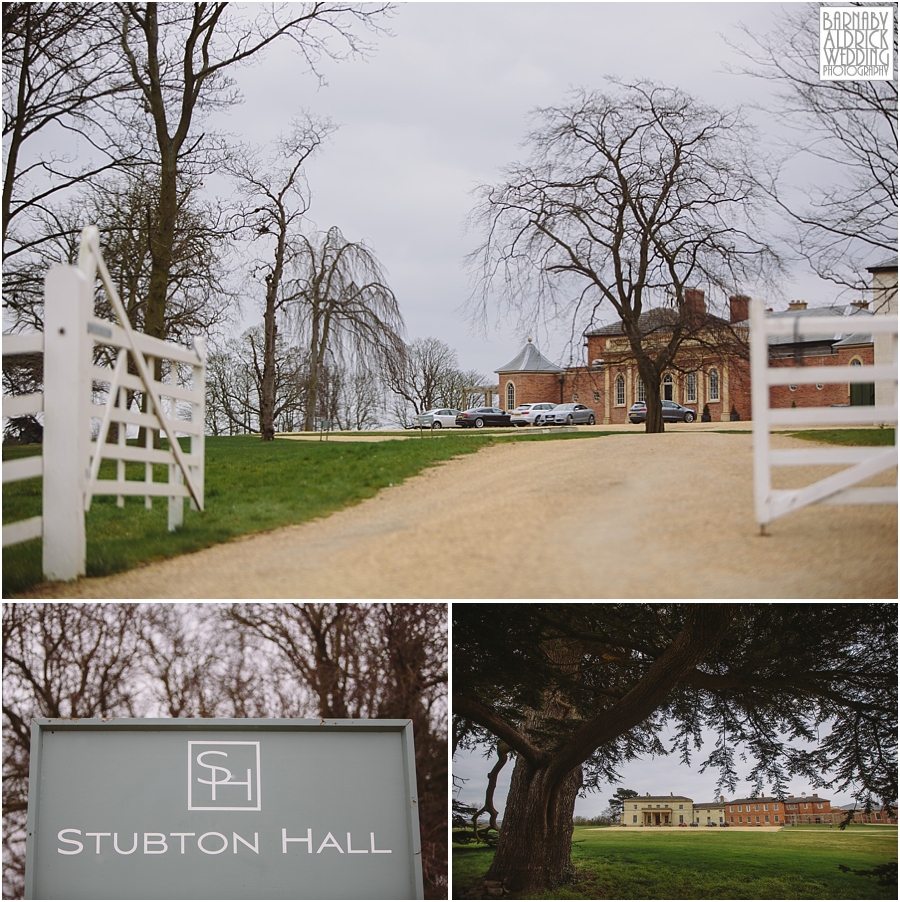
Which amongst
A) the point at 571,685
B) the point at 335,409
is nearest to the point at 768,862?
the point at 571,685

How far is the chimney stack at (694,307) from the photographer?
15.6 metres

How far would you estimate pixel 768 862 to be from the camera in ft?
23.3

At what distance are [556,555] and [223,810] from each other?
2.49 meters

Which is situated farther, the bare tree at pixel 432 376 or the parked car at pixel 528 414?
the parked car at pixel 528 414

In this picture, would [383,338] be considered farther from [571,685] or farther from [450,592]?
[450,592]

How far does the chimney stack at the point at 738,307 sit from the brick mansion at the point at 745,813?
10148mm

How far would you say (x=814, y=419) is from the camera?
5.69m

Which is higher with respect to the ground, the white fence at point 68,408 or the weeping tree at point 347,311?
the weeping tree at point 347,311

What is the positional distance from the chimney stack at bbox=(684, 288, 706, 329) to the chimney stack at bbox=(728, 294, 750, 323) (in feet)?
1.66

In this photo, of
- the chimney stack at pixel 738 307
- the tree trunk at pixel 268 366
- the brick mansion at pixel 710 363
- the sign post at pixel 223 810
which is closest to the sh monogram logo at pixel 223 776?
the sign post at pixel 223 810

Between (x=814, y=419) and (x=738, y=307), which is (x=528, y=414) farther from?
(x=814, y=419)

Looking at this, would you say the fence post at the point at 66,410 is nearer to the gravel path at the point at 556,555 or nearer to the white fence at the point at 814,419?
the gravel path at the point at 556,555

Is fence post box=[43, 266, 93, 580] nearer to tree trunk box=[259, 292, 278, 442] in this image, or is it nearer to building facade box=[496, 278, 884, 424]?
building facade box=[496, 278, 884, 424]

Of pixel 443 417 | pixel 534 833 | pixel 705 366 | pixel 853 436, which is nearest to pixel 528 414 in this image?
pixel 443 417
